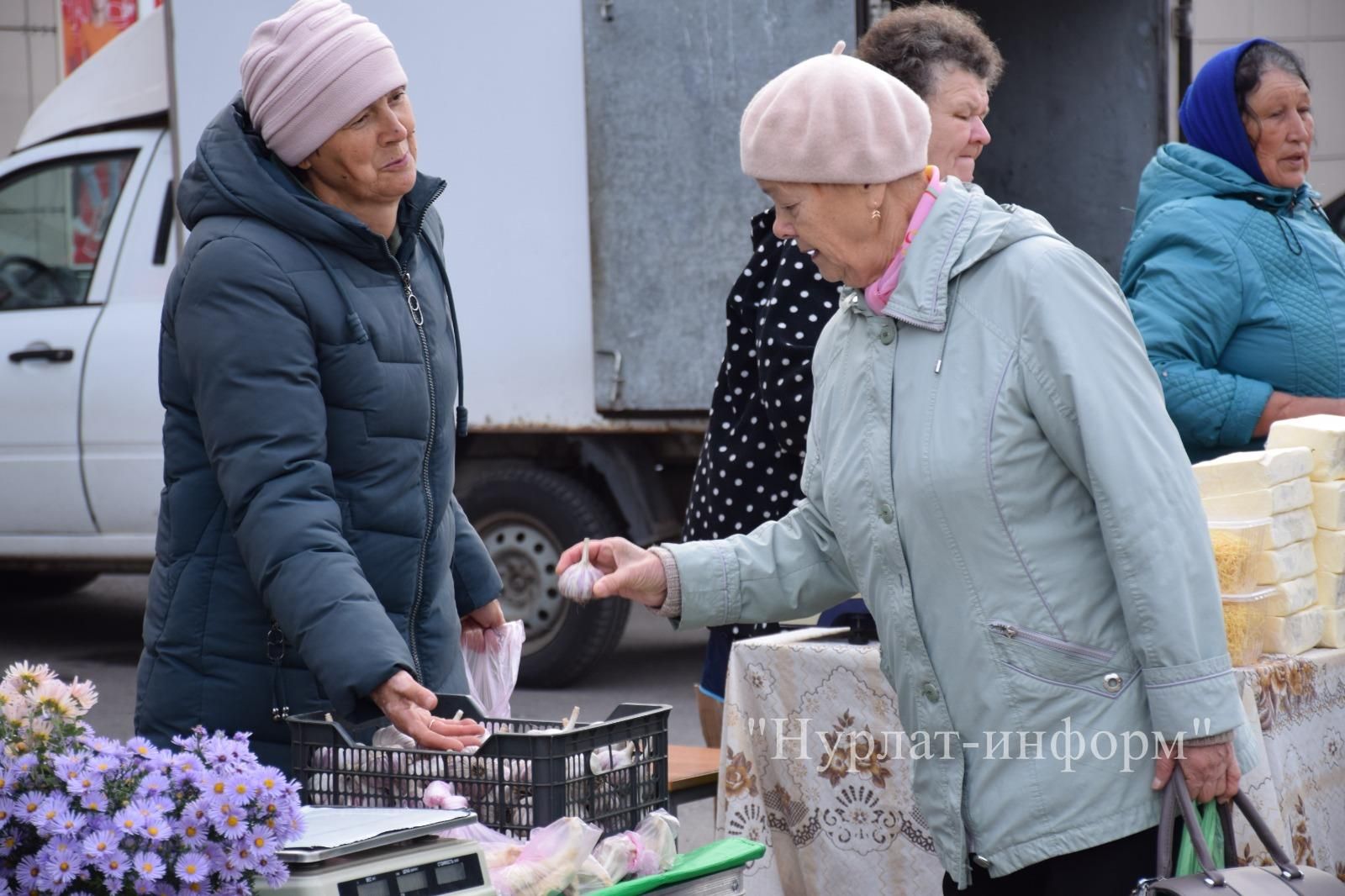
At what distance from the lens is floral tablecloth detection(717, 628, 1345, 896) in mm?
3203

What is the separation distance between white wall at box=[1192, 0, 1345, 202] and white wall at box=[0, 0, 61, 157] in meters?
8.43

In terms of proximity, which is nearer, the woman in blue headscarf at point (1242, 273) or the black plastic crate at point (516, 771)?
the black plastic crate at point (516, 771)

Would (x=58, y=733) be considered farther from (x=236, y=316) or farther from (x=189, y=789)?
(x=236, y=316)

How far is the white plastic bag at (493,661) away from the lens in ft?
9.76

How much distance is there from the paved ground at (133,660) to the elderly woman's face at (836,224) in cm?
321

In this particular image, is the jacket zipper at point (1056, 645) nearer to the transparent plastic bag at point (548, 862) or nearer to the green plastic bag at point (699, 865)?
the green plastic bag at point (699, 865)

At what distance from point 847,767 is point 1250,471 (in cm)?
95

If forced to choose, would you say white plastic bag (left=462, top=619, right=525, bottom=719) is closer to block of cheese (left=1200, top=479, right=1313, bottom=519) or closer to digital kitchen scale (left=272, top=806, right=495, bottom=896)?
digital kitchen scale (left=272, top=806, right=495, bottom=896)

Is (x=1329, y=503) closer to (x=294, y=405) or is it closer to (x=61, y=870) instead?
(x=294, y=405)

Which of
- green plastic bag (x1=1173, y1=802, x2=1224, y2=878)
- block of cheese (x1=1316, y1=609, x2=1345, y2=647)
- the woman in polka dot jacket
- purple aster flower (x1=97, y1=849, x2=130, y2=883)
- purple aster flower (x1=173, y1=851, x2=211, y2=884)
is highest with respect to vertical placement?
the woman in polka dot jacket

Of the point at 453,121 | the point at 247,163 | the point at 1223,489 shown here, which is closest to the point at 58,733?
the point at 247,163

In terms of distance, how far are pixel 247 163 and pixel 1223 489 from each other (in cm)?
191

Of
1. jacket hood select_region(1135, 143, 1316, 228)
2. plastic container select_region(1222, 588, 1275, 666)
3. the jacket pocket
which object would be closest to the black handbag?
the jacket pocket

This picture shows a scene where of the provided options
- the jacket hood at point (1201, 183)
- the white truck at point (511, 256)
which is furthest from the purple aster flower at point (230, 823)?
the white truck at point (511, 256)
